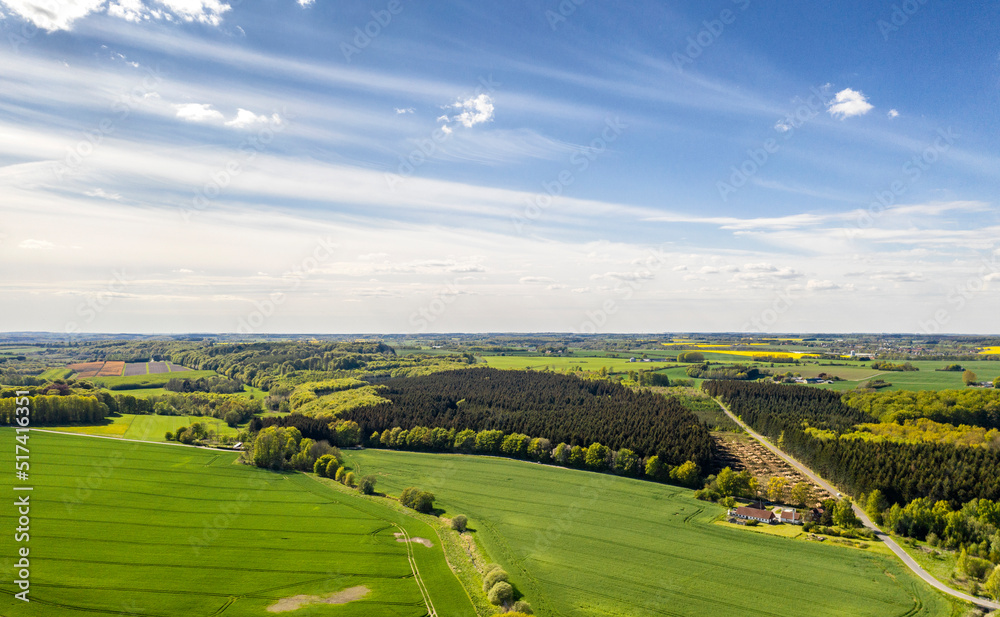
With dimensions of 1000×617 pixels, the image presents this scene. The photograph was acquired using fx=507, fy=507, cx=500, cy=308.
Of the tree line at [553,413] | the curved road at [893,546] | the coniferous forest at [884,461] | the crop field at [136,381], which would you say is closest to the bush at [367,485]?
the tree line at [553,413]

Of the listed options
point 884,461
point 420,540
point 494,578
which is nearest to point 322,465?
point 420,540

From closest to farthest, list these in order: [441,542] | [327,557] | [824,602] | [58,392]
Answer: [824,602]
[327,557]
[441,542]
[58,392]

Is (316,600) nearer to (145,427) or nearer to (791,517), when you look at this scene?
(791,517)

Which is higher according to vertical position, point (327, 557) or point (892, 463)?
point (892, 463)

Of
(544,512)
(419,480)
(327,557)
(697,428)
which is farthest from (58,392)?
(697,428)

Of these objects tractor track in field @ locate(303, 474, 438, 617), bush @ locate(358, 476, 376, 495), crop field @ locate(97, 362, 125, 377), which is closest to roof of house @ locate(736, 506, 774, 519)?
tractor track in field @ locate(303, 474, 438, 617)

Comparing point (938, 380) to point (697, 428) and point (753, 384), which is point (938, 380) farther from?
point (697, 428)

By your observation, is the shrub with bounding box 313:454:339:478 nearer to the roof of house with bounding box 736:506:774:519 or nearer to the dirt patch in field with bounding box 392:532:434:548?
the dirt patch in field with bounding box 392:532:434:548

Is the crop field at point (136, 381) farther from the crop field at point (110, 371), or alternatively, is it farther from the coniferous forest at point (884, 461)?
the coniferous forest at point (884, 461)

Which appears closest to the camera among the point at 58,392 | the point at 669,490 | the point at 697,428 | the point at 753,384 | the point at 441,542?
the point at 441,542

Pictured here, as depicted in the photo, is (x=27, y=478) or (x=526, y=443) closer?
(x=27, y=478)
